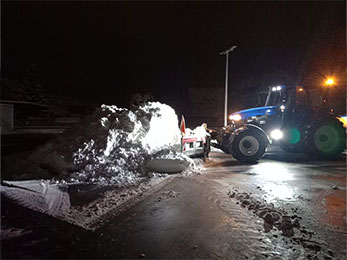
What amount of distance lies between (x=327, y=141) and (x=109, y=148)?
857 cm

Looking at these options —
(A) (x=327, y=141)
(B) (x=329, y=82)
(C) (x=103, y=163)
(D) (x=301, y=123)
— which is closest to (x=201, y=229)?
(C) (x=103, y=163)

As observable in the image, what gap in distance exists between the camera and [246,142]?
927 cm

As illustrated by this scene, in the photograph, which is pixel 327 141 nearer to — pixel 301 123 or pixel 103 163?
pixel 301 123

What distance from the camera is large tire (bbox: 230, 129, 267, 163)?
920 centimetres

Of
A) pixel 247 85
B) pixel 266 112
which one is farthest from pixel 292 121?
pixel 247 85

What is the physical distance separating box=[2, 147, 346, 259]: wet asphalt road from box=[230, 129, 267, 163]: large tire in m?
2.92

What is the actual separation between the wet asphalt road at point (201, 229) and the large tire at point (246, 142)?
2.92 m

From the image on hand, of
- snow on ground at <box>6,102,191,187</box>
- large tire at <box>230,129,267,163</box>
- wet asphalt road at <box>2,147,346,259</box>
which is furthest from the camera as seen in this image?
large tire at <box>230,129,267,163</box>

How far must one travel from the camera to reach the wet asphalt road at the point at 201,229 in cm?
325

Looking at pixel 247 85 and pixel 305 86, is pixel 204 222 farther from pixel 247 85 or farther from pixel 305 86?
pixel 247 85

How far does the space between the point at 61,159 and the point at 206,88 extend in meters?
38.4

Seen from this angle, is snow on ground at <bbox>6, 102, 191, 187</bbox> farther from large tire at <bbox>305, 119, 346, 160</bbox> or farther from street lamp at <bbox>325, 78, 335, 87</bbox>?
street lamp at <bbox>325, 78, 335, 87</bbox>

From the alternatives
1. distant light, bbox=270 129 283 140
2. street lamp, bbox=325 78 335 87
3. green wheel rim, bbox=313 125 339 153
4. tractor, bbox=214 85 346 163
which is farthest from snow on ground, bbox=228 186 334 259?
street lamp, bbox=325 78 335 87

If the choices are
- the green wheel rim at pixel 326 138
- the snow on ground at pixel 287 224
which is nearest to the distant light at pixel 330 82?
the green wheel rim at pixel 326 138
